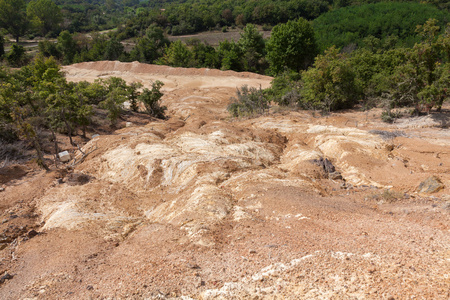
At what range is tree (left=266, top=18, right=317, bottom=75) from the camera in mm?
35562

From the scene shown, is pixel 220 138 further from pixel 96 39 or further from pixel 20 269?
pixel 96 39

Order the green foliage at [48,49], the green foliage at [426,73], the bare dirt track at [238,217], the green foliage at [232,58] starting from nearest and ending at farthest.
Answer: the bare dirt track at [238,217], the green foliage at [426,73], the green foliage at [232,58], the green foliage at [48,49]

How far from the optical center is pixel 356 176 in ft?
36.9

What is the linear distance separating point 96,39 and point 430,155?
6514 cm

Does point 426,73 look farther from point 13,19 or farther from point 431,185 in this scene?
point 13,19

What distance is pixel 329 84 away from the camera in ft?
66.7

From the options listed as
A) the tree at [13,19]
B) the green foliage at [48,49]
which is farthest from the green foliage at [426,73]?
the tree at [13,19]

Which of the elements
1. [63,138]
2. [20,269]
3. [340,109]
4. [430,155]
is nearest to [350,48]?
[340,109]

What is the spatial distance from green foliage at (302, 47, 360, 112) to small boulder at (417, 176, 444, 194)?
1096cm

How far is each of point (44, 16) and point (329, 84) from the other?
9239 centimetres

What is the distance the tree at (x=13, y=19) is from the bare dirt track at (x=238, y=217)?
276 ft

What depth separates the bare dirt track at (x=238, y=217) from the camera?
545cm

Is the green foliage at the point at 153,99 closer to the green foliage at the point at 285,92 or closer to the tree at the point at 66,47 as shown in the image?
the green foliage at the point at 285,92

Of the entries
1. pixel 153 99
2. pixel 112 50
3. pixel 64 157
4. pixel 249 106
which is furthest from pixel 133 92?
pixel 112 50
